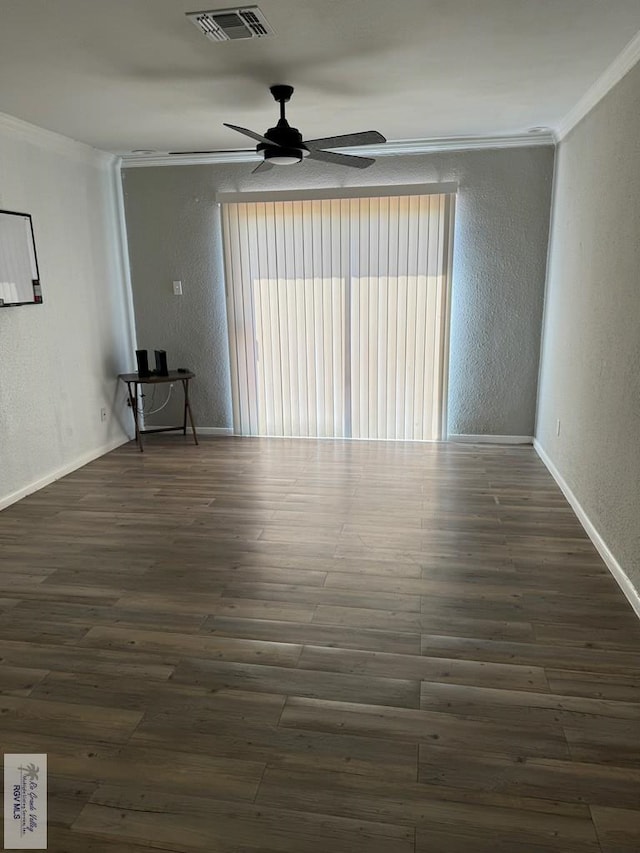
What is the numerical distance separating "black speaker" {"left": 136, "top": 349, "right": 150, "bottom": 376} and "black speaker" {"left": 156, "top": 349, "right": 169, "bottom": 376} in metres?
0.11

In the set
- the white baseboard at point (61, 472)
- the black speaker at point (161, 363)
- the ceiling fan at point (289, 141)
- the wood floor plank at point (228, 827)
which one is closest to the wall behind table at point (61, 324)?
the white baseboard at point (61, 472)

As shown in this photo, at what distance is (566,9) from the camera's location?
242 cm

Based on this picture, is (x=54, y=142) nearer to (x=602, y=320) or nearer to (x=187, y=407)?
(x=187, y=407)

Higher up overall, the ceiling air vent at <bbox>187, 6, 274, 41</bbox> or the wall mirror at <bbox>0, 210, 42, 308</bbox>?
the ceiling air vent at <bbox>187, 6, 274, 41</bbox>

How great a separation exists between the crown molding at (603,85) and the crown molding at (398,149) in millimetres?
310

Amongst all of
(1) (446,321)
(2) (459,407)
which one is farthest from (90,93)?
(2) (459,407)

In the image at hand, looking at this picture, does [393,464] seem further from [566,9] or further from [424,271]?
[566,9]

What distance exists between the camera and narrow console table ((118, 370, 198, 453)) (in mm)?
5176

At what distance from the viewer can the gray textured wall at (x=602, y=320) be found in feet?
9.34

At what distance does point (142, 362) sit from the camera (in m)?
5.21

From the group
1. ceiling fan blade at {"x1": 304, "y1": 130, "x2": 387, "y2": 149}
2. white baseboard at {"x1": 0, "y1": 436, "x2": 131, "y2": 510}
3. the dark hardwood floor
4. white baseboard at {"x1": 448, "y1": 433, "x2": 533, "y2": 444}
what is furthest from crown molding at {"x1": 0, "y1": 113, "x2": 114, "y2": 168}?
white baseboard at {"x1": 448, "y1": 433, "x2": 533, "y2": 444}

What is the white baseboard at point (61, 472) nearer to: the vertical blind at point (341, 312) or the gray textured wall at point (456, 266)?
the gray textured wall at point (456, 266)

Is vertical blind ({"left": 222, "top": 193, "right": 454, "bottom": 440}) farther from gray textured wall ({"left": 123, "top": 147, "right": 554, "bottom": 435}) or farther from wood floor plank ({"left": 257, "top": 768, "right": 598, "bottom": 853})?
wood floor plank ({"left": 257, "top": 768, "right": 598, "bottom": 853})

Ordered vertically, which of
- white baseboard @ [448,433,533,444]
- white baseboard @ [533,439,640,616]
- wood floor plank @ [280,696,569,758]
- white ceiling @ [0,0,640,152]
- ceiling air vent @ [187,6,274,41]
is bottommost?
wood floor plank @ [280,696,569,758]
